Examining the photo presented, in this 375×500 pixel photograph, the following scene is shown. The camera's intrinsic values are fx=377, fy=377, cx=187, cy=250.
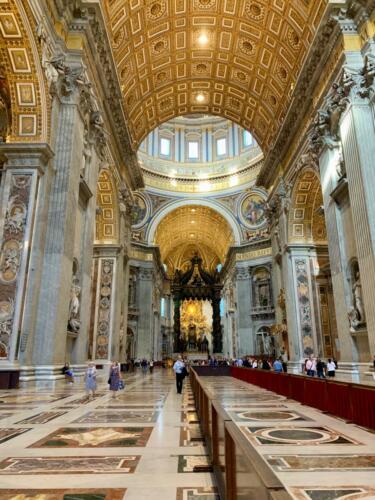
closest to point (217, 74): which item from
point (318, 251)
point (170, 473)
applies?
point (318, 251)

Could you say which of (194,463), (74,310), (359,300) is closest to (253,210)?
(359,300)

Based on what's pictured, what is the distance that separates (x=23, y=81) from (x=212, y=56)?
11440 mm

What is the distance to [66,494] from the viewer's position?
85.4 inches

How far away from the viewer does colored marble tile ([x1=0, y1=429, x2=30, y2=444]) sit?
359 centimetres

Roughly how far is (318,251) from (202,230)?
975 inches

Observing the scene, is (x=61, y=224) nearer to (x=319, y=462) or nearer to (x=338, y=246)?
(x=319, y=462)

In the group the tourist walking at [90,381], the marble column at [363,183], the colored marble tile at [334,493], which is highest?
the marble column at [363,183]

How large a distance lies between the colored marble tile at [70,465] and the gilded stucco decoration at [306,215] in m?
15.2

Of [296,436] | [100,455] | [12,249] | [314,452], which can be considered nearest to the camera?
[100,455]

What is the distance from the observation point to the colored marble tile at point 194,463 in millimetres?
2721

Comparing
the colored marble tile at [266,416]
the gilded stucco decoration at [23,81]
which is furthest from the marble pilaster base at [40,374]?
the gilded stucco decoration at [23,81]

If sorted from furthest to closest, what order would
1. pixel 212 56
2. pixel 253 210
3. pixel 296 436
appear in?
pixel 253 210 → pixel 212 56 → pixel 296 436

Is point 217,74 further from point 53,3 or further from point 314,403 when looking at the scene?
point 314,403

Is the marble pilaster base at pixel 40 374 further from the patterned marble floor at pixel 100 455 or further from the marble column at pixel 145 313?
the marble column at pixel 145 313
